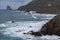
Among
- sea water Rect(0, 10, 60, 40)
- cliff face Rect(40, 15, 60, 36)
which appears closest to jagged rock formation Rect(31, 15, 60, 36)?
cliff face Rect(40, 15, 60, 36)

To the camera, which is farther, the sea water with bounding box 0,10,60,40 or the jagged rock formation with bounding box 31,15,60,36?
the jagged rock formation with bounding box 31,15,60,36

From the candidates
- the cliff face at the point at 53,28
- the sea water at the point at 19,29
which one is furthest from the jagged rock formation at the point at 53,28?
the sea water at the point at 19,29

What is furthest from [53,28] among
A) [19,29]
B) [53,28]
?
[19,29]

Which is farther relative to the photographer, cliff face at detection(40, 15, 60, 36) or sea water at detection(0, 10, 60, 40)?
cliff face at detection(40, 15, 60, 36)

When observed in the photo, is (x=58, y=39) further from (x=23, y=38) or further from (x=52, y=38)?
(x=23, y=38)

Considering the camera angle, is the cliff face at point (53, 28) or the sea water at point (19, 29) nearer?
the sea water at point (19, 29)

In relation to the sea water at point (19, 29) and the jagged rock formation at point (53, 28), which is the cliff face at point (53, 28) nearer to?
the jagged rock formation at point (53, 28)

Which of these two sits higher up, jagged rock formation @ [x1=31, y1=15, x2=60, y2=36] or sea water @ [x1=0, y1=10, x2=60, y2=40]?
jagged rock formation @ [x1=31, y1=15, x2=60, y2=36]

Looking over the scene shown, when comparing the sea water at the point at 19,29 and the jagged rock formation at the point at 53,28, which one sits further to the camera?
the jagged rock formation at the point at 53,28

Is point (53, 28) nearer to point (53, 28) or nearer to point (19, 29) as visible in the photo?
point (53, 28)

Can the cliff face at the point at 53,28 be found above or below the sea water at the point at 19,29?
above

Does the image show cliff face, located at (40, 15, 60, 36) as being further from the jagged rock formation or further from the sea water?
the sea water

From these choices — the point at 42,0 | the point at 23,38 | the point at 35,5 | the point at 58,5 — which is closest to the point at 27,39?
the point at 23,38

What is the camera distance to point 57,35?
96.6ft
